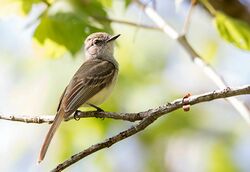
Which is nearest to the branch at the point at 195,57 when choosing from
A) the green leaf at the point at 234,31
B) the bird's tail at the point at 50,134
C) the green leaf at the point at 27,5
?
the green leaf at the point at 234,31

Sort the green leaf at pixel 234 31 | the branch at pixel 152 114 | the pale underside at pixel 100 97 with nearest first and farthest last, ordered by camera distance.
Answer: the branch at pixel 152 114, the green leaf at pixel 234 31, the pale underside at pixel 100 97

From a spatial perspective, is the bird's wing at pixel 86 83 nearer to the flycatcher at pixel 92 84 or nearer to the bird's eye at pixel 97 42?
the flycatcher at pixel 92 84

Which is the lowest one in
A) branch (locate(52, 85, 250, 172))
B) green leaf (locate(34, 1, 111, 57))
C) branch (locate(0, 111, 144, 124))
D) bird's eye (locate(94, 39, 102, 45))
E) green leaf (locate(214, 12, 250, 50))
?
branch (locate(52, 85, 250, 172))

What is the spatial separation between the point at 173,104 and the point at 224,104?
2985mm

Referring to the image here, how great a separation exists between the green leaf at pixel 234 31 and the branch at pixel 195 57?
0.69ft

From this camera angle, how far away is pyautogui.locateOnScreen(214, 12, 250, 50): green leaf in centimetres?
367

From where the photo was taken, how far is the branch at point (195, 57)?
3.35 m

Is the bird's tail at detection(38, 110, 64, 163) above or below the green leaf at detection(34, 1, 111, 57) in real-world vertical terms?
below

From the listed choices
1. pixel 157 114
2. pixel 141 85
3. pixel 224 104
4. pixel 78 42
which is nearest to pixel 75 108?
pixel 78 42

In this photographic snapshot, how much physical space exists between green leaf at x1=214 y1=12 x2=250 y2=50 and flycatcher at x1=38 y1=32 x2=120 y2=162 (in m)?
0.99

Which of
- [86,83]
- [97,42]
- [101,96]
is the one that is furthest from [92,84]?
[97,42]

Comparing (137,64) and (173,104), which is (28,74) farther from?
(173,104)

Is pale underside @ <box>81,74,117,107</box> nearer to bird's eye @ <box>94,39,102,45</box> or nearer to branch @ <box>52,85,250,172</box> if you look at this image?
bird's eye @ <box>94,39,102,45</box>

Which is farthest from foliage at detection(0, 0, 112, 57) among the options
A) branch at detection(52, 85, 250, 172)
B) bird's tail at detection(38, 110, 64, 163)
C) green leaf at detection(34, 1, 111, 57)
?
branch at detection(52, 85, 250, 172)
